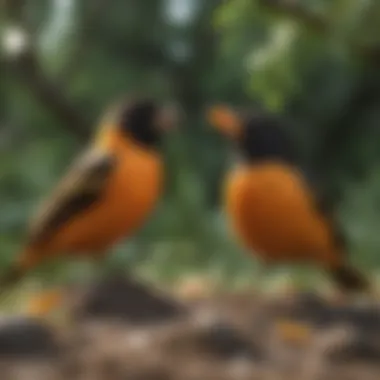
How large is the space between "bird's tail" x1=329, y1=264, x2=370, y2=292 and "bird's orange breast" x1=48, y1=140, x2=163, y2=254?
0.58 feet

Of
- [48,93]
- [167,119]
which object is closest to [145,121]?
[167,119]

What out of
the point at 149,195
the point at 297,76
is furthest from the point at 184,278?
the point at 297,76

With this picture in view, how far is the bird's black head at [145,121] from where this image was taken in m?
0.94

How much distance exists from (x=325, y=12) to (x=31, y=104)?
30cm

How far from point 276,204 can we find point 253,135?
0.07 metres

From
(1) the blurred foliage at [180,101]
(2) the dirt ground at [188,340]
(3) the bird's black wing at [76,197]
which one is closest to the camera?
(2) the dirt ground at [188,340]

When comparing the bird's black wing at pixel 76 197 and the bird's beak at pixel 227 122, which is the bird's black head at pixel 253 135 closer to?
the bird's beak at pixel 227 122

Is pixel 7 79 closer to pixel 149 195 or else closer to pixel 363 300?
pixel 149 195

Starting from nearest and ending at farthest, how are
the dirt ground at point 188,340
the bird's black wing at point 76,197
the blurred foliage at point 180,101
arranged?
the dirt ground at point 188,340 → the bird's black wing at point 76,197 → the blurred foliage at point 180,101

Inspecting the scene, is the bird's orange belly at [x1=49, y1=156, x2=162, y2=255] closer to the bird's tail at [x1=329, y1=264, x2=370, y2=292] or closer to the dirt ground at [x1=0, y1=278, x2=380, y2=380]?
the dirt ground at [x1=0, y1=278, x2=380, y2=380]

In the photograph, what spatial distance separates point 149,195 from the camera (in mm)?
925

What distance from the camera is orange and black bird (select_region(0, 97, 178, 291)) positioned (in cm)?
90

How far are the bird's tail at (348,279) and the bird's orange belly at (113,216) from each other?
0.18m

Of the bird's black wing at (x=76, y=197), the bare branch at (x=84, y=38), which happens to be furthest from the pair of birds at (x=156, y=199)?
the bare branch at (x=84, y=38)
